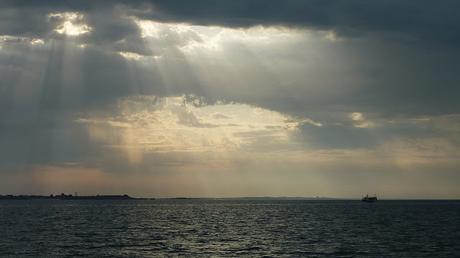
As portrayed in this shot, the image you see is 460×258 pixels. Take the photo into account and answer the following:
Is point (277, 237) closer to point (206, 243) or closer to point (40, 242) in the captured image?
point (206, 243)

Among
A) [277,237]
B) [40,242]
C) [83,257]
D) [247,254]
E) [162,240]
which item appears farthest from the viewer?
[277,237]

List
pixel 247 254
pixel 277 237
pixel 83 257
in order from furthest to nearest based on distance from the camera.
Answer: pixel 277 237
pixel 247 254
pixel 83 257

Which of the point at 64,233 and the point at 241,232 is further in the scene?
the point at 241,232

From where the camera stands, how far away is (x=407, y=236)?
9325cm

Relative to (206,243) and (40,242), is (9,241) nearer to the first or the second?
(40,242)

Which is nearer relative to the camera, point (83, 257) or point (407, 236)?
point (83, 257)

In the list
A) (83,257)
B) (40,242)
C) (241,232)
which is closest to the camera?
(83,257)

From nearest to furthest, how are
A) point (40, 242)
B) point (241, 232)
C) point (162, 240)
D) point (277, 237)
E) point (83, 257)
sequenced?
point (83, 257) < point (40, 242) < point (162, 240) < point (277, 237) < point (241, 232)

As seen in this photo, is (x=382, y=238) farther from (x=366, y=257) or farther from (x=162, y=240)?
(x=162, y=240)

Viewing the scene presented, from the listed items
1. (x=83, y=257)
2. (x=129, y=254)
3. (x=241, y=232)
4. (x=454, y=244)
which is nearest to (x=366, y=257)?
(x=454, y=244)

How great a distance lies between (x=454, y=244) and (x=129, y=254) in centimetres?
4419

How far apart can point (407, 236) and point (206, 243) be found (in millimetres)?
34084

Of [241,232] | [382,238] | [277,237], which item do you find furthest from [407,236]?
[241,232]

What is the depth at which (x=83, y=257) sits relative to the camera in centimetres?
6288
